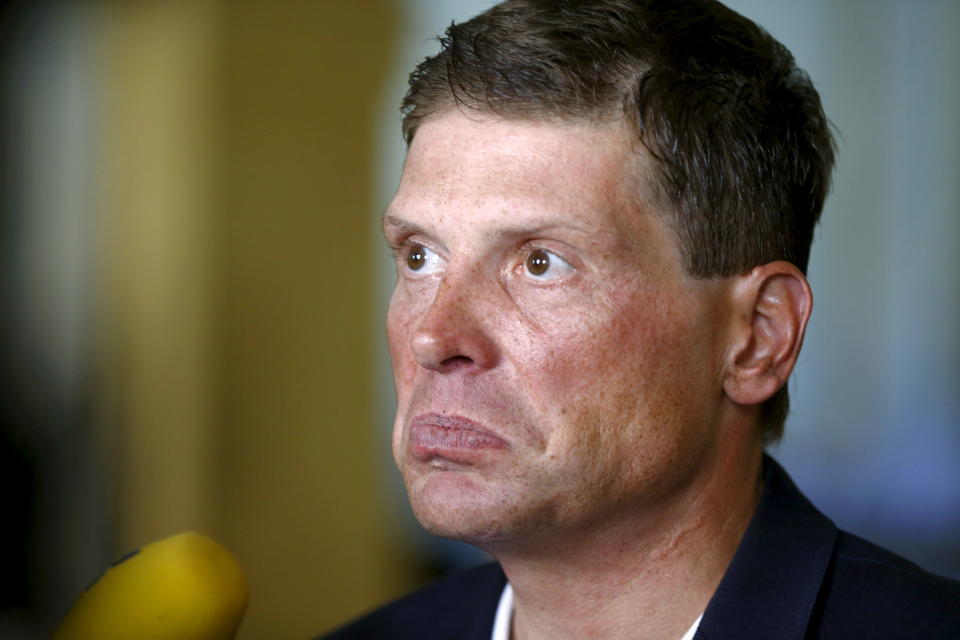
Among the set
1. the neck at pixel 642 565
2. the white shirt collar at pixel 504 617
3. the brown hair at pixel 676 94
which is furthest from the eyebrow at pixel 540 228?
the white shirt collar at pixel 504 617

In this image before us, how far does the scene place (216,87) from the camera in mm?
4273

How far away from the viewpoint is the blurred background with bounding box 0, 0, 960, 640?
4250 mm

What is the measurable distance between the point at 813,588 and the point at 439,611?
0.75 m

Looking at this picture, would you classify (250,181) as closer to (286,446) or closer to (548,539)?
(286,446)

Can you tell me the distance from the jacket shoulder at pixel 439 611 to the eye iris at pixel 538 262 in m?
0.69

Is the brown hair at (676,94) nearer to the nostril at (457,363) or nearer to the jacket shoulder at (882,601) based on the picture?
the nostril at (457,363)

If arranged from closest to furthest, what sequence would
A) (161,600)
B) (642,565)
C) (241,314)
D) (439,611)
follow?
1. (161,600)
2. (642,565)
3. (439,611)
4. (241,314)

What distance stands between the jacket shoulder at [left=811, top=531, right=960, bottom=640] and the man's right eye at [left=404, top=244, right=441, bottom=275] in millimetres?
704

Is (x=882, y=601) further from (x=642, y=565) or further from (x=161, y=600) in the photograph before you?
(x=161, y=600)

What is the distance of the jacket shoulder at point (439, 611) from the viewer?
1.90 m

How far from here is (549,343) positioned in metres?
1.39

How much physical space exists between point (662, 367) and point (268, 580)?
340 cm

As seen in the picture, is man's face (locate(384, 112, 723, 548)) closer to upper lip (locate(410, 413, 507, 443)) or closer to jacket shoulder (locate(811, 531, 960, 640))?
upper lip (locate(410, 413, 507, 443))

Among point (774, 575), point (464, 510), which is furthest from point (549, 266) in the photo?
point (774, 575)
